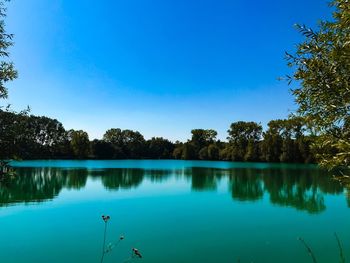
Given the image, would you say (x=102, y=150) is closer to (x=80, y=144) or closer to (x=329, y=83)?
(x=80, y=144)

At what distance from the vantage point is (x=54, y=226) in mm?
16062

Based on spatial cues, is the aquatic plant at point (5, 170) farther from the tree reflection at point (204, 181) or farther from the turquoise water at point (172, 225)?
the tree reflection at point (204, 181)

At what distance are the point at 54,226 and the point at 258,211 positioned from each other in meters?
11.8

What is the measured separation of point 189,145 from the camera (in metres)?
123

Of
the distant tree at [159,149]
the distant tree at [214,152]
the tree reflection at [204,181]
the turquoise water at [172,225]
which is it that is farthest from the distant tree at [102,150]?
the turquoise water at [172,225]

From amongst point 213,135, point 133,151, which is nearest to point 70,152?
point 133,151

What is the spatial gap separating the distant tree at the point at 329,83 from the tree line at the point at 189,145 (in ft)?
216

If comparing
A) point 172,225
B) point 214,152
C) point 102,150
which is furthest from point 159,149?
point 172,225

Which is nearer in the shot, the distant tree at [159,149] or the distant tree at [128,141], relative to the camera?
the distant tree at [128,141]

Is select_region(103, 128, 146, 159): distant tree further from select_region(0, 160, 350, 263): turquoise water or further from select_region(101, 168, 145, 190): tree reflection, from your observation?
select_region(0, 160, 350, 263): turquoise water

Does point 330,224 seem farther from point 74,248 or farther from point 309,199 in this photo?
point 74,248

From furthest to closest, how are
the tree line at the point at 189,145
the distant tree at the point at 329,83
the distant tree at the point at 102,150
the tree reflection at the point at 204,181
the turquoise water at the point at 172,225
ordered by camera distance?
the distant tree at the point at 102,150, the tree line at the point at 189,145, the tree reflection at the point at 204,181, the turquoise water at the point at 172,225, the distant tree at the point at 329,83

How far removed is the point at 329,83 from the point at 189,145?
118 meters

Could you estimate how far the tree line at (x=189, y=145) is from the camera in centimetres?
8912
